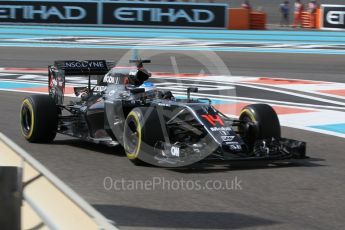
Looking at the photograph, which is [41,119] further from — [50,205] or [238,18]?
[238,18]

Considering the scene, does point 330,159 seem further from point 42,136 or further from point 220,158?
point 42,136

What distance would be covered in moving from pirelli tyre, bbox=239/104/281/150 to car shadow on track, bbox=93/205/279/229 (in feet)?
8.13

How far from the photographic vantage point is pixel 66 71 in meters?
10.2

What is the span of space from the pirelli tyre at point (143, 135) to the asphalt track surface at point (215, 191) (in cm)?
13

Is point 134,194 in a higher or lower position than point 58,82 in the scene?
lower

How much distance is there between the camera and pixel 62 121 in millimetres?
9828

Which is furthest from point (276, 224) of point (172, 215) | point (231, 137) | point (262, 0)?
point (262, 0)

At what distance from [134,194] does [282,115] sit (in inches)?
234

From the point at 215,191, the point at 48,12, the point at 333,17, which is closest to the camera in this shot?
the point at 215,191

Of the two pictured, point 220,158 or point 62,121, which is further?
point 62,121

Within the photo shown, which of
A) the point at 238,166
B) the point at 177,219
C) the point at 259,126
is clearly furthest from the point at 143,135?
the point at 177,219

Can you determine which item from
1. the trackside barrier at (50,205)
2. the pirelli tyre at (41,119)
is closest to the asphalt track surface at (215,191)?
the pirelli tyre at (41,119)

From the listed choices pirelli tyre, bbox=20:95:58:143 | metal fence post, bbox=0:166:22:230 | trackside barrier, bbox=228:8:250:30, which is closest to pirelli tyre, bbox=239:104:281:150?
pirelli tyre, bbox=20:95:58:143

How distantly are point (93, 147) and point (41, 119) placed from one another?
0.73 metres
